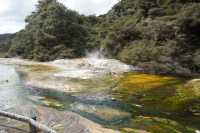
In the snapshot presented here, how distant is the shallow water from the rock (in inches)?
38.2

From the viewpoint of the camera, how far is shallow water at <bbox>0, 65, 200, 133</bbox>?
19.9 meters

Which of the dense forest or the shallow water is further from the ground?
the dense forest

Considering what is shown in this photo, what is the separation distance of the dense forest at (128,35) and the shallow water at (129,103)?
7228 millimetres

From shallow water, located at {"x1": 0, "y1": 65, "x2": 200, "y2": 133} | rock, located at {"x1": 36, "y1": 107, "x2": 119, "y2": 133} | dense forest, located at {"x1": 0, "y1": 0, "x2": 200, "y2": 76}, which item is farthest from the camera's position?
dense forest, located at {"x1": 0, "y1": 0, "x2": 200, "y2": 76}

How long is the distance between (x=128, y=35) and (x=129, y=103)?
2553cm

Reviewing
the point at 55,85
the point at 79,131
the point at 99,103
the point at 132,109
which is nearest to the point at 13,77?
the point at 55,85

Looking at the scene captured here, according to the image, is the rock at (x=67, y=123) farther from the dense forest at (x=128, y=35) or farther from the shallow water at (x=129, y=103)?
the dense forest at (x=128, y=35)

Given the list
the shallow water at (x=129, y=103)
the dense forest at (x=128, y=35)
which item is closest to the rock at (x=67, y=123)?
the shallow water at (x=129, y=103)

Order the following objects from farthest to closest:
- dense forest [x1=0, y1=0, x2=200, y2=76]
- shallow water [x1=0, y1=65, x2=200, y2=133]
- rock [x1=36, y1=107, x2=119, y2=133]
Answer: dense forest [x1=0, y1=0, x2=200, y2=76] < shallow water [x1=0, y1=65, x2=200, y2=133] < rock [x1=36, y1=107, x2=119, y2=133]

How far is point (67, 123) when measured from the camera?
18.4 metres

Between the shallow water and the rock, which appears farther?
the shallow water

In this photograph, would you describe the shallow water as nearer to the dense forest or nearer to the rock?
the rock

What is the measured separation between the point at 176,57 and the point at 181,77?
4.25 metres

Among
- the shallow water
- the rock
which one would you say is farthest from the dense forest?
the rock
